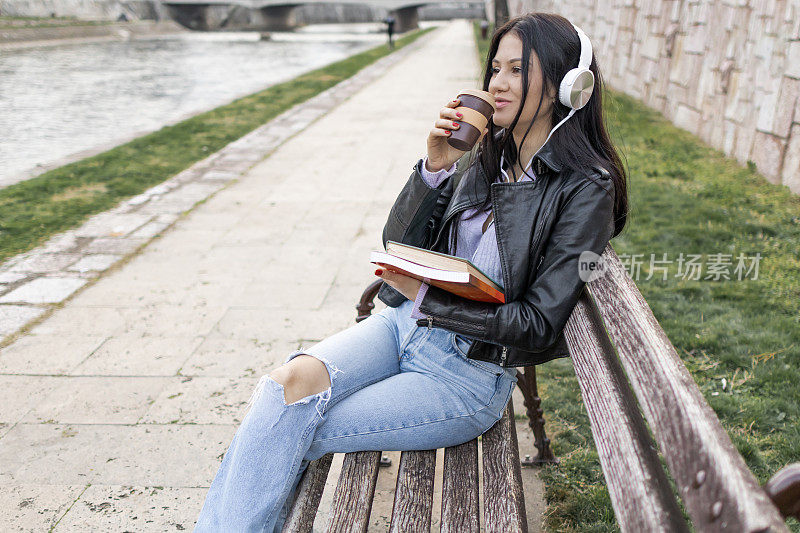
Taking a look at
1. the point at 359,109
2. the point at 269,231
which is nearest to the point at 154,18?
the point at 359,109

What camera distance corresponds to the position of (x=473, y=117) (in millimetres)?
2115

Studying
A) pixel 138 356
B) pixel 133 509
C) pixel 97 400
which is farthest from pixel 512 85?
pixel 138 356

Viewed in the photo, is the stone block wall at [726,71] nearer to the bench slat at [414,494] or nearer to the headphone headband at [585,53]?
the headphone headband at [585,53]

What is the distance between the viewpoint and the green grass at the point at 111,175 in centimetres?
590

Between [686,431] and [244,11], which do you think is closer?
[686,431]

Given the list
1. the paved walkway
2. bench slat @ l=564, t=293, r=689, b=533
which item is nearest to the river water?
the paved walkway

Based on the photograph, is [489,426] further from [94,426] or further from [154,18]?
[154,18]

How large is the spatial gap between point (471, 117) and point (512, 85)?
22 cm

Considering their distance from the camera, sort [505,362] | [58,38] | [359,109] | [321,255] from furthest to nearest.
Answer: [58,38] → [359,109] → [321,255] → [505,362]

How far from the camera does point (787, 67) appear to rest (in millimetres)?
5988

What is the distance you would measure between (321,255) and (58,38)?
28.7 meters

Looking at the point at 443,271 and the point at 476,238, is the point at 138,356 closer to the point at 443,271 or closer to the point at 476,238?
the point at 476,238

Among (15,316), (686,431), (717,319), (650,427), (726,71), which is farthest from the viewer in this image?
(726,71)

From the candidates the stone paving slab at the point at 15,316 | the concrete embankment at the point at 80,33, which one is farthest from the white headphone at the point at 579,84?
the concrete embankment at the point at 80,33
